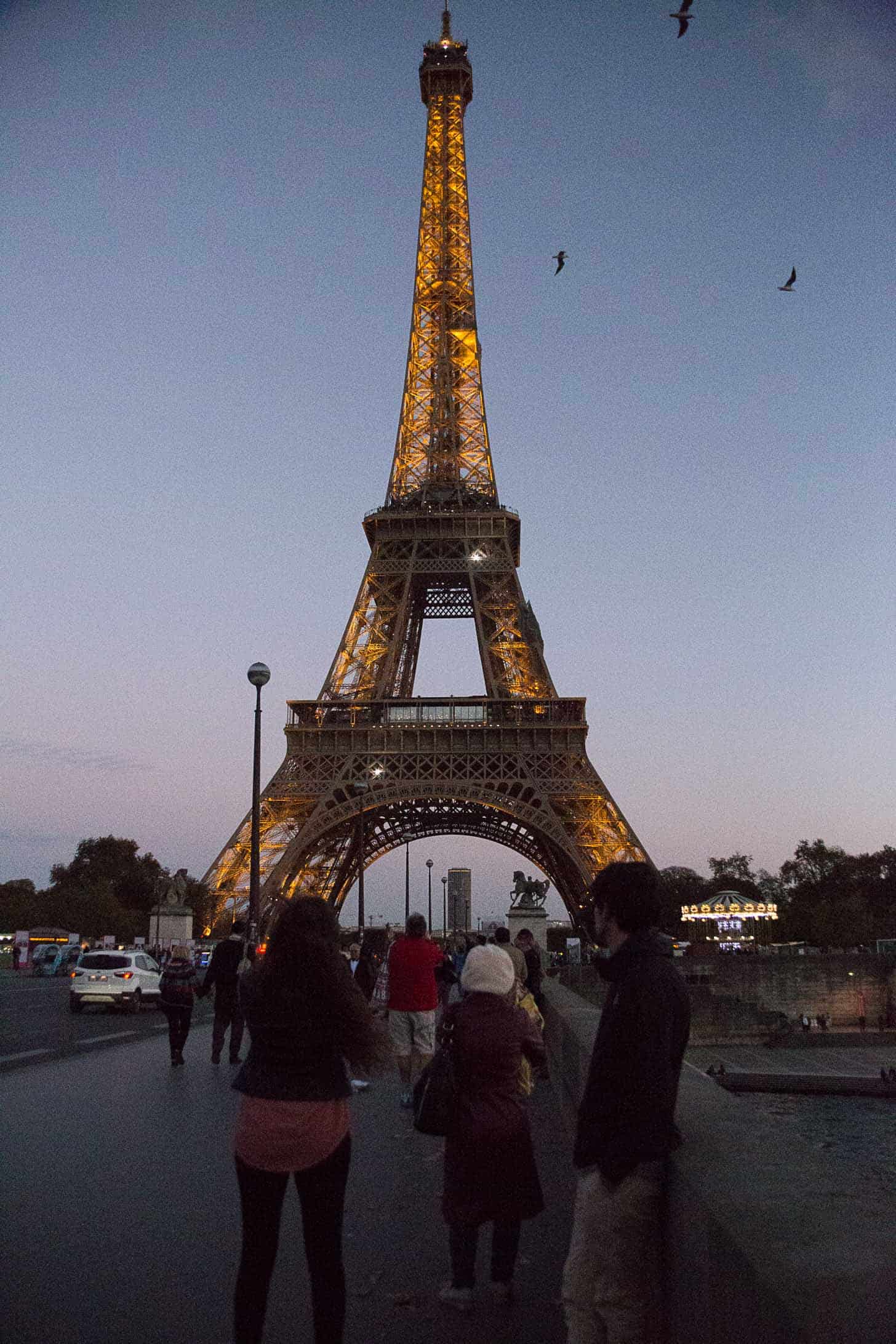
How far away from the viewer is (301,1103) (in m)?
4.32

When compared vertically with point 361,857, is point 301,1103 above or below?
below

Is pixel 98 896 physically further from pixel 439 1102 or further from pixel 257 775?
pixel 439 1102

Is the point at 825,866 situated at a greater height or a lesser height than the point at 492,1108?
greater

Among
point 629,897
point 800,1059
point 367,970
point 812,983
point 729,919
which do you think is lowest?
point 800,1059

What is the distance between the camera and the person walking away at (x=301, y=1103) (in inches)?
165

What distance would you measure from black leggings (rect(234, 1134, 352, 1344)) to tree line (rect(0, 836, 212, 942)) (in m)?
56.7

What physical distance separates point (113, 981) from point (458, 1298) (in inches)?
914

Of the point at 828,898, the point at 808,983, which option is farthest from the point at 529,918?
the point at 828,898

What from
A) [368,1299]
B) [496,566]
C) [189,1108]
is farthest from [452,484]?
[368,1299]

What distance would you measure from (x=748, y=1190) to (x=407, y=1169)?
20.0ft

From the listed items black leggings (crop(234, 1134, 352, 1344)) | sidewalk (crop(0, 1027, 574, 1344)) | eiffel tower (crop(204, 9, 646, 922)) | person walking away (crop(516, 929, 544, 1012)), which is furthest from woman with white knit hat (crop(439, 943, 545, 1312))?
eiffel tower (crop(204, 9, 646, 922))

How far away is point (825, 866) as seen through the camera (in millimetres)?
103625

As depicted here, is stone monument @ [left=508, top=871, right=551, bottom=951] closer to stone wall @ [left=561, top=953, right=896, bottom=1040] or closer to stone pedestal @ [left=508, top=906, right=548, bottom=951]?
stone pedestal @ [left=508, top=906, right=548, bottom=951]

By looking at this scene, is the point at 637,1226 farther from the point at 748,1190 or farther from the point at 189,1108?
the point at 189,1108
